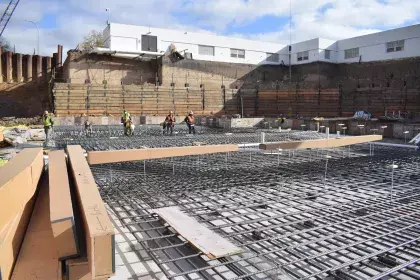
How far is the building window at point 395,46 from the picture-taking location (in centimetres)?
2981

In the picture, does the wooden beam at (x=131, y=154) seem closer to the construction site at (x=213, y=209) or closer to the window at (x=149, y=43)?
the construction site at (x=213, y=209)

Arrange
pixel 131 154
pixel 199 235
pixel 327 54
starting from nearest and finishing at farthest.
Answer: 1. pixel 199 235
2. pixel 131 154
3. pixel 327 54

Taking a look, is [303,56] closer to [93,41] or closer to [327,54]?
[327,54]

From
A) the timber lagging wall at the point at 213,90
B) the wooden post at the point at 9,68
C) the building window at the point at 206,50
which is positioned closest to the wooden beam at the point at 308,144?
the timber lagging wall at the point at 213,90

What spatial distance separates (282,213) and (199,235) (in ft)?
5.01

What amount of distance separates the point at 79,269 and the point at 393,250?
9.39ft

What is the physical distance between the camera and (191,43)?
3281cm

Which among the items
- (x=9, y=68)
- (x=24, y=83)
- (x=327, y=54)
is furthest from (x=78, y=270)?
(x=327, y=54)

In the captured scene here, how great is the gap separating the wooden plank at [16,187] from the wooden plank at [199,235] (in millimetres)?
1474

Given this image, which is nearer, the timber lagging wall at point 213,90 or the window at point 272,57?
the timber lagging wall at point 213,90

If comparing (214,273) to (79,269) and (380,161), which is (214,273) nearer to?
(79,269)

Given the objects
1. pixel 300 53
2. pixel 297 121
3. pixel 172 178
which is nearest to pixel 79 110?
pixel 297 121

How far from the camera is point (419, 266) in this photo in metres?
3.09

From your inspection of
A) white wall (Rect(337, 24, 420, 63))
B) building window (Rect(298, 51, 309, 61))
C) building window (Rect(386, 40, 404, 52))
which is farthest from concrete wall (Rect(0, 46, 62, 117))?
building window (Rect(386, 40, 404, 52))
